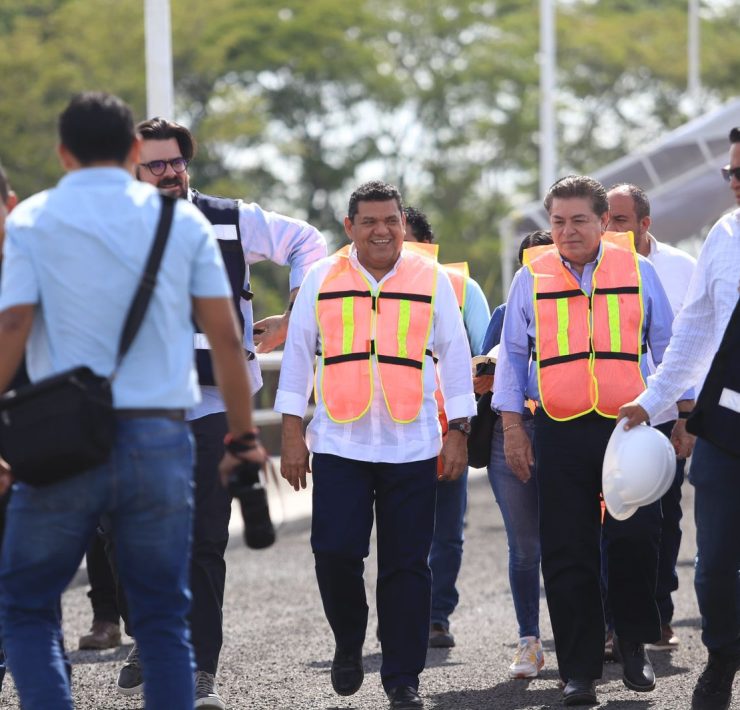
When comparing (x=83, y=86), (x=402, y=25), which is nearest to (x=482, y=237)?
(x=402, y=25)

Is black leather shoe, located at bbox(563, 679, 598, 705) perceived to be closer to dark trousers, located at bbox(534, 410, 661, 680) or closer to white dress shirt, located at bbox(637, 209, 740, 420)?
dark trousers, located at bbox(534, 410, 661, 680)

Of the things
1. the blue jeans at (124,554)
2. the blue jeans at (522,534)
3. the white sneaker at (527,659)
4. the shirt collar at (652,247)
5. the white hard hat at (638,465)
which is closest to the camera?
the blue jeans at (124,554)

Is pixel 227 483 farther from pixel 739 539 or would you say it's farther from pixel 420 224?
pixel 420 224

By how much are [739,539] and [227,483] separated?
1983 millimetres

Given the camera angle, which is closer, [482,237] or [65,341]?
[65,341]

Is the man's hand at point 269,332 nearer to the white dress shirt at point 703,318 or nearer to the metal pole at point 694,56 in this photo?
the white dress shirt at point 703,318

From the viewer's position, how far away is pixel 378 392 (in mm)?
6551

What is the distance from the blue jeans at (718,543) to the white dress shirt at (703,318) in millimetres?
315

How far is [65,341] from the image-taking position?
4500 millimetres

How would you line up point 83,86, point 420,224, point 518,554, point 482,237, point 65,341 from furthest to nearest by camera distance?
point 482,237, point 83,86, point 420,224, point 518,554, point 65,341

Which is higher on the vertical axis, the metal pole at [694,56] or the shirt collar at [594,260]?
the metal pole at [694,56]

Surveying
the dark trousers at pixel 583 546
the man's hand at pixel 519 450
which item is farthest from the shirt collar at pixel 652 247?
the dark trousers at pixel 583 546

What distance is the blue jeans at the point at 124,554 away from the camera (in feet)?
14.8

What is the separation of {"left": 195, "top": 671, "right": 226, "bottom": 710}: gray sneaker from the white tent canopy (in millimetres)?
13945
